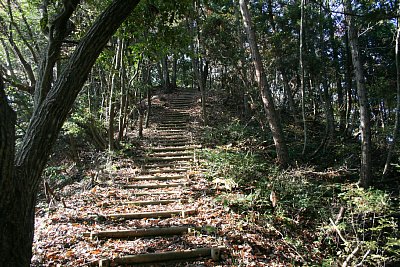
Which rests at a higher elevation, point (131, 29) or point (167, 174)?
point (131, 29)

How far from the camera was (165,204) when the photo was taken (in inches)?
226

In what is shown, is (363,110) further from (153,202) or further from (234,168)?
(153,202)

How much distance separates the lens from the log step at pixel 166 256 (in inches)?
139

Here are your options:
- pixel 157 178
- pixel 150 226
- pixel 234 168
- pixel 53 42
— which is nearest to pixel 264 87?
pixel 234 168

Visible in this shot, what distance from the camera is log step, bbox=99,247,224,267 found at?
3525 millimetres

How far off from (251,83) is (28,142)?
11.0m

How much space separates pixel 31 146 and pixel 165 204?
3.64 meters

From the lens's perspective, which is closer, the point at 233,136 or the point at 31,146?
the point at 31,146

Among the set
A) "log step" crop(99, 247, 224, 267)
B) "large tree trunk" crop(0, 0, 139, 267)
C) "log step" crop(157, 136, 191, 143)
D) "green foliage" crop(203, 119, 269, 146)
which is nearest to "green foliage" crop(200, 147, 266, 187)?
"green foliage" crop(203, 119, 269, 146)

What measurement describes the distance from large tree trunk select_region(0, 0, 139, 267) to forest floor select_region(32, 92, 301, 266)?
1.44m

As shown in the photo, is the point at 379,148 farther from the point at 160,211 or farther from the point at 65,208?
the point at 65,208

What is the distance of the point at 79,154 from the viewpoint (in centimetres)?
1230

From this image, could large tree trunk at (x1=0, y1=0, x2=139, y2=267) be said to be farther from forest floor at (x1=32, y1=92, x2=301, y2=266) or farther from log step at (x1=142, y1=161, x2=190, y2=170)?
log step at (x1=142, y1=161, x2=190, y2=170)

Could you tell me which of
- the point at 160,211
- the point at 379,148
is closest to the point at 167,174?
the point at 160,211
